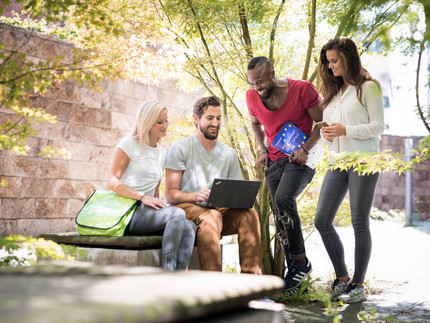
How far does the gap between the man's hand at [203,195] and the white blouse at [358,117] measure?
88 cm

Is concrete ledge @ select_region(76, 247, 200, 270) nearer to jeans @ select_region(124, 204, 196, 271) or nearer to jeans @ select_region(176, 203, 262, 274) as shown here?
jeans @ select_region(124, 204, 196, 271)

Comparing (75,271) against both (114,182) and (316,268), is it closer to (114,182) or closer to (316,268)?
(114,182)

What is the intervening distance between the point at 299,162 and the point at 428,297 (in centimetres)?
138

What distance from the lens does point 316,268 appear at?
5.41 metres

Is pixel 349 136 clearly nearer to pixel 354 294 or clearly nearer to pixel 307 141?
pixel 307 141

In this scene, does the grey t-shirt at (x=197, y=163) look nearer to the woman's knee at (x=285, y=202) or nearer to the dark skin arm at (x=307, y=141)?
the dark skin arm at (x=307, y=141)

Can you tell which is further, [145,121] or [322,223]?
[145,121]

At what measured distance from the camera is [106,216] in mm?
3088

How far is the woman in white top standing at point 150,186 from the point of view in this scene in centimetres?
290

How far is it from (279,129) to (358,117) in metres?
→ 0.56

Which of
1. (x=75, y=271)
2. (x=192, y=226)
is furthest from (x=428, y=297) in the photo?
(x=75, y=271)

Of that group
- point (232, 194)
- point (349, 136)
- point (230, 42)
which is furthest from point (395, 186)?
point (232, 194)

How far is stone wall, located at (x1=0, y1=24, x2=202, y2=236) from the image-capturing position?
572cm

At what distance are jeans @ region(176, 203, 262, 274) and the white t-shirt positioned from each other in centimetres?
27
